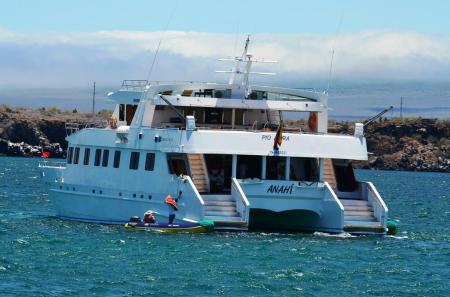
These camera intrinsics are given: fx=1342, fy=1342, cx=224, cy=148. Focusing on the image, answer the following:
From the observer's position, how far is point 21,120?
168250 mm

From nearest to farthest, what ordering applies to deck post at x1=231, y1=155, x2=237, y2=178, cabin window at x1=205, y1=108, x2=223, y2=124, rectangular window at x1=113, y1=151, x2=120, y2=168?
1. deck post at x1=231, y1=155, x2=237, y2=178
2. rectangular window at x1=113, y1=151, x2=120, y2=168
3. cabin window at x1=205, y1=108, x2=223, y2=124

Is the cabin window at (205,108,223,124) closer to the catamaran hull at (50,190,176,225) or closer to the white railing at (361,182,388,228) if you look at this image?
the catamaran hull at (50,190,176,225)

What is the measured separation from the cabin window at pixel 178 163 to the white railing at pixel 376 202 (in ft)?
19.0

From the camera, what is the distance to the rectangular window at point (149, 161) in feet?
135

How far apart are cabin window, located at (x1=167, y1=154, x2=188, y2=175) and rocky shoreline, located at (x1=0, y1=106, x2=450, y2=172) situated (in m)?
124

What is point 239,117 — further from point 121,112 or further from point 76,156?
point 76,156

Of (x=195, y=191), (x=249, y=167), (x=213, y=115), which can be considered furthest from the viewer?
(x=213, y=115)

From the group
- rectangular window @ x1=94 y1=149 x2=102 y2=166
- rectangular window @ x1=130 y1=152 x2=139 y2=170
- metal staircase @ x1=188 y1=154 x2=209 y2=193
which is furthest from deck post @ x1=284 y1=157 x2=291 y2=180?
rectangular window @ x1=94 y1=149 x2=102 y2=166

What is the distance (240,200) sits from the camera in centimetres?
3912

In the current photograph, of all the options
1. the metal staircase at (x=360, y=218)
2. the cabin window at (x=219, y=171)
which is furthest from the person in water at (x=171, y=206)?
the metal staircase at (x=360, y=218)

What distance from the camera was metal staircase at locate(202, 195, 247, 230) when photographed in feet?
128

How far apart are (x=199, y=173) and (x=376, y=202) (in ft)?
18.0

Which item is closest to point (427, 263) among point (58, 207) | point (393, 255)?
point (393, 255)

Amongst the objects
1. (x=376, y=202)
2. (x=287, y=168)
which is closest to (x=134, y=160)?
(x=287, y=168)
